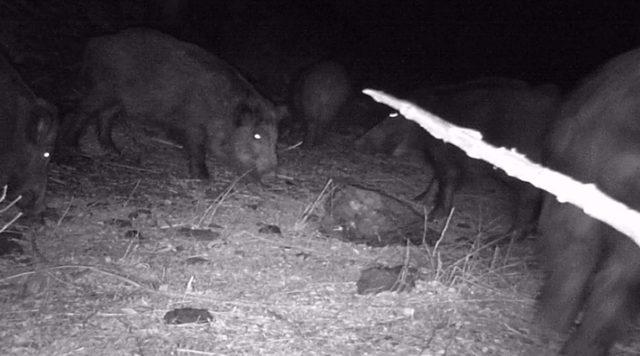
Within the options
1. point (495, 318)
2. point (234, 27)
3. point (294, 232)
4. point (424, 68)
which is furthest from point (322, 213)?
point (424, 68)

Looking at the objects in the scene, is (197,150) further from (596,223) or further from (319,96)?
(596,223)

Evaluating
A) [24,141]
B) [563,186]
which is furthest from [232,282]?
[563,186]

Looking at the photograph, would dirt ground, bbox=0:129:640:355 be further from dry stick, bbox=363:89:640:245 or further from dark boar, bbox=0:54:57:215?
dry stick, bbox=363:89:640:245

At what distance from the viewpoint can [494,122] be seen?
709 cm

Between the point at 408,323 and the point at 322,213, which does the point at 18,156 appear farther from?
the point at 408,323

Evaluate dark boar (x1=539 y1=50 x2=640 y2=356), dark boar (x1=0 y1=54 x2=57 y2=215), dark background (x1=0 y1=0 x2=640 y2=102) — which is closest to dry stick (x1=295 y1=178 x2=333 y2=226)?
dark boar (x1=0 y1=54 x2=57 y2=215)

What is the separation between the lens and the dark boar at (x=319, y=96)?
9.73 m

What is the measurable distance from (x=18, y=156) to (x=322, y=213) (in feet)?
7.98

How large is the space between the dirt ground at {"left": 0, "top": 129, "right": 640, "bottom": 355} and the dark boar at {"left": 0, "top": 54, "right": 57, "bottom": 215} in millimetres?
226

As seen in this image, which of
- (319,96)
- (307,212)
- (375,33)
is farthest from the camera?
(375,33)

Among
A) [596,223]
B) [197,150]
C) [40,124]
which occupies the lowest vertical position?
[197,150]

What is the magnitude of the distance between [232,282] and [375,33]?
436 inches

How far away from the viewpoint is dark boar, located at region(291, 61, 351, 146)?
9.73 m

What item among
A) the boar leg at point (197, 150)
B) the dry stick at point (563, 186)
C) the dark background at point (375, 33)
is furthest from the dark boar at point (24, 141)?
the dark background at point (375, 33)
